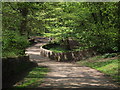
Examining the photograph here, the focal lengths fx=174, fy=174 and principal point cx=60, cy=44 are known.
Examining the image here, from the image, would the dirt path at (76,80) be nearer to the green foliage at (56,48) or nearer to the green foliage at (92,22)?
the green foliage at (92,22)

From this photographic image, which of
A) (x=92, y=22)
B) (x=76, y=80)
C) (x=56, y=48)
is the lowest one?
(x=56, y=48)

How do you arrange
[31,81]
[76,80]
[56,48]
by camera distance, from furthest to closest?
[56,48] < [76,80] < [31,81]

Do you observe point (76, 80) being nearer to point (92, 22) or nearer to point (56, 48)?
point (92, 22)

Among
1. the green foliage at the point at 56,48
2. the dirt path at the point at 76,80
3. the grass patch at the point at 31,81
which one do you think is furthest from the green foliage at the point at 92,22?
the green foliage at the point at 56,48

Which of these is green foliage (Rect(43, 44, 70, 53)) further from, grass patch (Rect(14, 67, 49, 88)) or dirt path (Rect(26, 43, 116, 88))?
grass patch (Rect(14, 67, 49, 88))

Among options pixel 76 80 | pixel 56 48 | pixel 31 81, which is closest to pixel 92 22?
pixel 76 80

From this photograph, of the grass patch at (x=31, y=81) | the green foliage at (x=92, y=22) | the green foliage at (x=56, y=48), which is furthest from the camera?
the green foliage at (x=56, y=48)

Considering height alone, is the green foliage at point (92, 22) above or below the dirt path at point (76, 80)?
above

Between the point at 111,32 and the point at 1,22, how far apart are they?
8.08 m

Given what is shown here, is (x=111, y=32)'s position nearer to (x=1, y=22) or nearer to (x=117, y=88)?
(x=117, y=88)

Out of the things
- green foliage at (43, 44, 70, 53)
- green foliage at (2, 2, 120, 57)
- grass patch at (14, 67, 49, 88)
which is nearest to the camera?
grass patch at (14, 67, 49, 88)

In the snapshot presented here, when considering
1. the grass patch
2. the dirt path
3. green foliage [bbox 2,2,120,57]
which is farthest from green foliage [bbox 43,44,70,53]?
the grass patch

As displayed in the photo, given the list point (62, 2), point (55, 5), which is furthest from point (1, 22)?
point (55, 5)

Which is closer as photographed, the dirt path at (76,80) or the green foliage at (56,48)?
the dirt path at (76,80)
